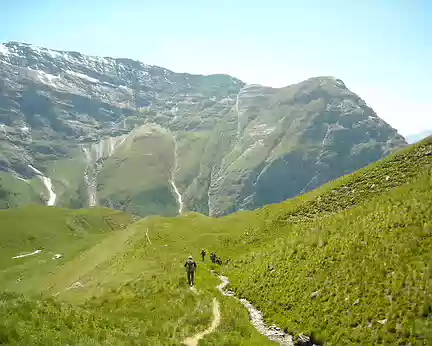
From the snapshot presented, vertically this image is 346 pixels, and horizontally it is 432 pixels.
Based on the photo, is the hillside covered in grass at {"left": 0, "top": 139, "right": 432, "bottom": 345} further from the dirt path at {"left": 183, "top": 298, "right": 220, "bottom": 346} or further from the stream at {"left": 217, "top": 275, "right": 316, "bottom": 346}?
the stream at {"left": 217, "top": 275, "right": 316, "bottom": 346}

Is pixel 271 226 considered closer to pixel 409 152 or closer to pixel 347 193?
pixel 347 193

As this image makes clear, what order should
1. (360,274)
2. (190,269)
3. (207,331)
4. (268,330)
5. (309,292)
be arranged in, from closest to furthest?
1. (207,331)
2. (360,274)
3. (268,330)
4. (309,292)
5. (190,269)

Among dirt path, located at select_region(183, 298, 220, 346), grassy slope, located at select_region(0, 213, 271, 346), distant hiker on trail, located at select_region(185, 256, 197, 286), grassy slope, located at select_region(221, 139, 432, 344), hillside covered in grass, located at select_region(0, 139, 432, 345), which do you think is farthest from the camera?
distant hiker on trail, located at select_region(185, 256, 197, 286)

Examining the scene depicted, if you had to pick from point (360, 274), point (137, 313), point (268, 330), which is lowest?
point (268, 330)

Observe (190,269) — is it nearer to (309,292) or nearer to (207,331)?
(207,331)

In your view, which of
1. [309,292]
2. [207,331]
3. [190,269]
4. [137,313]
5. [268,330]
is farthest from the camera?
[190,269]

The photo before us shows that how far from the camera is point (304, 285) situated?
108 feet

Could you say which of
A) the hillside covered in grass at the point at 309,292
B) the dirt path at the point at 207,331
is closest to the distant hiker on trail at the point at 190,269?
the hillside covered in grass at the point at 309,292

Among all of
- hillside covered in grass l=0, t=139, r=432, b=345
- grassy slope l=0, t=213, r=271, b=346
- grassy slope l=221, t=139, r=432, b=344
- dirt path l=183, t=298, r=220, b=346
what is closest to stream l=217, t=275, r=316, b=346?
hillside covered in grass l=0, t=139, r=432, b=345

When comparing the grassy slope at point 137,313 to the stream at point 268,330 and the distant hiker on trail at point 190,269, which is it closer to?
the distant hiker on trail at point 190,269

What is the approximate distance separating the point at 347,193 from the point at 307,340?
37.6 m

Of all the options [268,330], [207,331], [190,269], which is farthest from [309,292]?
[190,269]

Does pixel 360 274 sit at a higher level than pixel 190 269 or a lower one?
higher

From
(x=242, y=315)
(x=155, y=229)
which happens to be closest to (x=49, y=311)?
(x=242, y=315)
